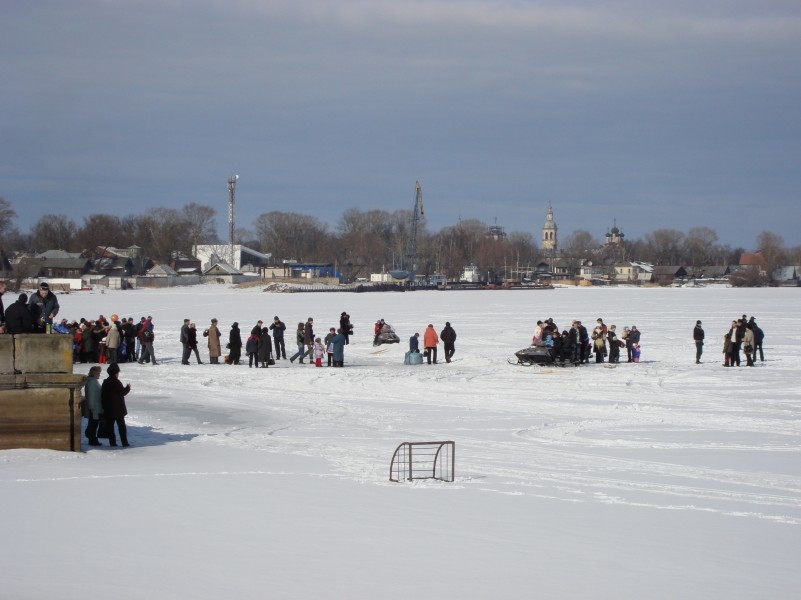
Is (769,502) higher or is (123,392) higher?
(123,392)

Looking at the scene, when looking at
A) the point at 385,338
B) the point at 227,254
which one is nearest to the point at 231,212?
the point at 227,254

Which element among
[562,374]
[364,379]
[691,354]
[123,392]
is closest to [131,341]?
[364,379]

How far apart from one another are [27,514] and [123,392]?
467cm

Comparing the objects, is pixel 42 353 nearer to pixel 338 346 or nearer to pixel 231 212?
pixel 338 346

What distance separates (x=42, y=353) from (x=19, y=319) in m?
0.69

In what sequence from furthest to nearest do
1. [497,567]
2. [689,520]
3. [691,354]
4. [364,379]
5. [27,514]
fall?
[691,354] → [364,379] → [689,520] → [27,514] → [497,567]

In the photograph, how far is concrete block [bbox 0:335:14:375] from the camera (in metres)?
13.2

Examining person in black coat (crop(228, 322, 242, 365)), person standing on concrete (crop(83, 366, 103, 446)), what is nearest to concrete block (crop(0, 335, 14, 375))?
person standing on concrete (crop(83, 366, 103, 446))

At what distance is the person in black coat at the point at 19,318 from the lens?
44.5 ft

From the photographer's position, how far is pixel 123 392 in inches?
563

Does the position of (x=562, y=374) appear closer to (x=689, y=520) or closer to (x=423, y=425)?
(x=423, y=425)

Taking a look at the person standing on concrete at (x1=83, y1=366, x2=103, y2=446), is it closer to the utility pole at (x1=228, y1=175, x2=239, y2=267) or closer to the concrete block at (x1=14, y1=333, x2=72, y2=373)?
the concrete block at (x1=14, y1=333, x2=72, y2=373)

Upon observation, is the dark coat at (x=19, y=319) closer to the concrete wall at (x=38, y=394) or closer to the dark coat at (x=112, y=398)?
the concrete wall at (x=38, y=394)

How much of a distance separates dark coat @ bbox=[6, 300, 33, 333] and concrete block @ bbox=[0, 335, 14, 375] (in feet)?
1.40
